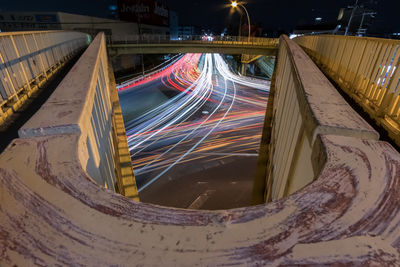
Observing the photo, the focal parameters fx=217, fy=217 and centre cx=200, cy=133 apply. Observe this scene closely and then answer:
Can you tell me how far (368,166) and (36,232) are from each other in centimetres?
207

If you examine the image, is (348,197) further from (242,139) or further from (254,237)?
(242,139)

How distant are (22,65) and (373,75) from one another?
25.4 feet

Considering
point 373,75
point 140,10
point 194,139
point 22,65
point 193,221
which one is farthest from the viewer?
point 140,10

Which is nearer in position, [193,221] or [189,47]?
[193,221]

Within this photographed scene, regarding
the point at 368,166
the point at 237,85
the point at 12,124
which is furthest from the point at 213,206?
the point at 237,85

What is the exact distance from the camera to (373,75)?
14.3 feet

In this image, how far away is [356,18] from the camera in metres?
50.3

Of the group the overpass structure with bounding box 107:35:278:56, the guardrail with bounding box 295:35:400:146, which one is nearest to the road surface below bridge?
the overpass structure with bounding box 107:35:278:56

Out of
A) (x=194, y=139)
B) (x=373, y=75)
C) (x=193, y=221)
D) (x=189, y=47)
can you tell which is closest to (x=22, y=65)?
(x=193, y=221)

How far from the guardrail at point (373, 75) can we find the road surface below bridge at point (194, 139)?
273 inches

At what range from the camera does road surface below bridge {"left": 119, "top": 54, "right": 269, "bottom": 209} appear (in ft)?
36.6

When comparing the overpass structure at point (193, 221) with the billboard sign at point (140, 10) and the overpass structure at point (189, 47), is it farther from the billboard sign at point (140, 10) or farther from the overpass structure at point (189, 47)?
the billboard sign at point (140, 10)

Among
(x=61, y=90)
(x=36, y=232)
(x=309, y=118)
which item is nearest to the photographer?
(x=36, y=232)

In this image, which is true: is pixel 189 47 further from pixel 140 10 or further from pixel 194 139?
pixel 140 10
